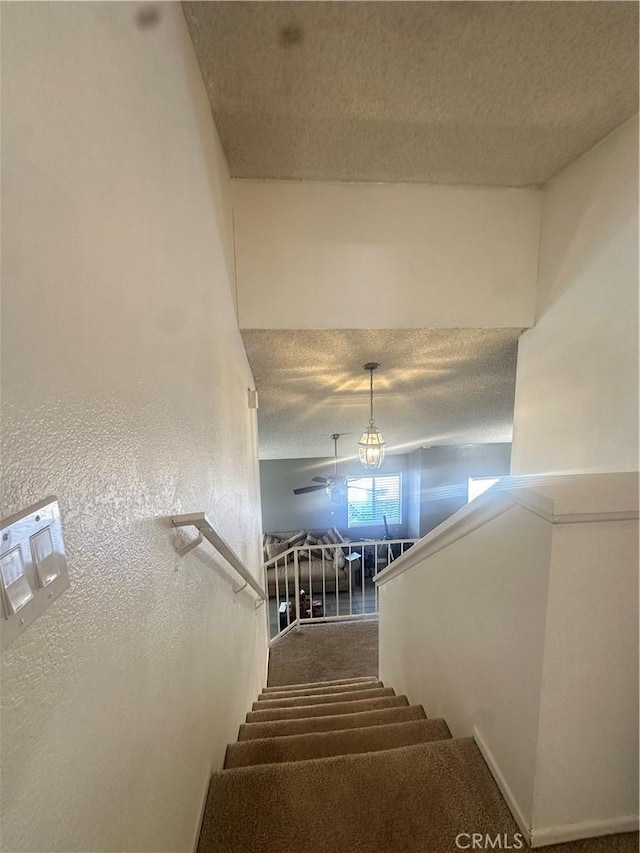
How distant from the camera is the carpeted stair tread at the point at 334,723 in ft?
5.36

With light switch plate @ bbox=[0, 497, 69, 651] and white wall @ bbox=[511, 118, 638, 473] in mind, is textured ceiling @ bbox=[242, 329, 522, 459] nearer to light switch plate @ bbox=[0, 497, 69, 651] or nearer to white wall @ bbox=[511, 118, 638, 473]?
white wall @ bbox=[511, 118, 638, 473]

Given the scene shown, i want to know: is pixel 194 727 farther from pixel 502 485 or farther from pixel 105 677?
pixel 502 485

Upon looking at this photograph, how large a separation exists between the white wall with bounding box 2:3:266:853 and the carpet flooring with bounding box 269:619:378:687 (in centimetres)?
264

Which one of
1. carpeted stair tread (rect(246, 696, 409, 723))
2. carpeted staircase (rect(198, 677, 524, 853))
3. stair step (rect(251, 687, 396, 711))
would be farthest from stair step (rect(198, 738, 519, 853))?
stair step (rect(251, 687, 396, 711))

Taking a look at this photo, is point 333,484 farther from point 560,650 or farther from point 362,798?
point 560,650

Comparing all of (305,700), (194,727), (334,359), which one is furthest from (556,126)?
(305,700)

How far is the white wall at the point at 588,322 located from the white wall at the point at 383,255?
185 millimetres

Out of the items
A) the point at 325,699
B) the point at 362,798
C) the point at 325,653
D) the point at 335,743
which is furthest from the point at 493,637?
the point at 325,653

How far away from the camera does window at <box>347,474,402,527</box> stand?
8047mm

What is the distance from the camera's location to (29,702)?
388 mm

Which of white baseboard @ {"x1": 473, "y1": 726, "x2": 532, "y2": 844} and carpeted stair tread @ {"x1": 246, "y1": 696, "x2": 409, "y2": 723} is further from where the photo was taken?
carpeted stair tread @ {"x1": 246, "y1": 696, "x2": 409, "y2": 723}

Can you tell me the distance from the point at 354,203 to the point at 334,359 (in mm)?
991

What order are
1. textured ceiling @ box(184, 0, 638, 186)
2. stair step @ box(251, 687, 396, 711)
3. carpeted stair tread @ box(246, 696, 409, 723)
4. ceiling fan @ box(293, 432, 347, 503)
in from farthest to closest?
ceiling fan @ box(293, 432, 347, 503), stair step @ box(251, 687, 396, 711), carpeted stair tread @ box(246, 696, 409, 723), textured ceiling @ box(184, 0, 638, 186)

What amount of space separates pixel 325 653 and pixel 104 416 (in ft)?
13.0
